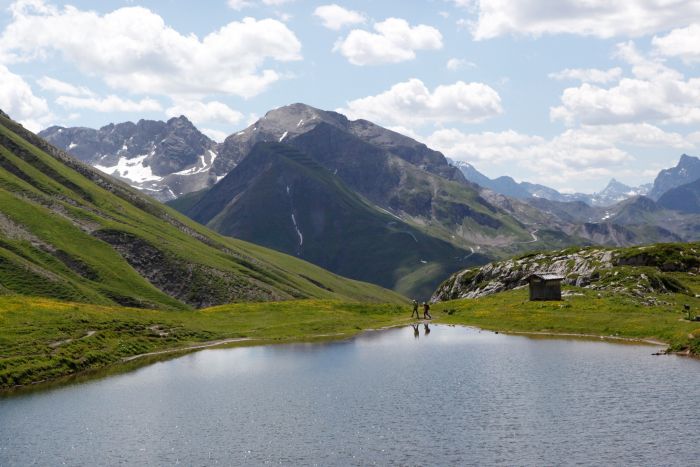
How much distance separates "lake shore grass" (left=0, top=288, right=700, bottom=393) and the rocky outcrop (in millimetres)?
4424

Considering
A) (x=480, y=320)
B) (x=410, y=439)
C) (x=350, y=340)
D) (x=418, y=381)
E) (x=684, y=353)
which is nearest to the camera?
(x=410, y=439)

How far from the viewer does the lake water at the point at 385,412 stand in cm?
4512

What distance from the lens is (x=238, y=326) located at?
11644 centimetres

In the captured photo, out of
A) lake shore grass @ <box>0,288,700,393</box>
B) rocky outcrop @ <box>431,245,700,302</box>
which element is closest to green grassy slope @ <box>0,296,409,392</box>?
lake shore grass @ <box>0,288,700,393</box>

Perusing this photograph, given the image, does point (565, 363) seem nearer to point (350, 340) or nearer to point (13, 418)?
point (350, 340)

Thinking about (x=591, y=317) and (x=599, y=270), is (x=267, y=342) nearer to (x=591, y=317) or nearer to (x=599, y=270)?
(x=591, y=317)

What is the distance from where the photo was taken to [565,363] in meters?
71.1

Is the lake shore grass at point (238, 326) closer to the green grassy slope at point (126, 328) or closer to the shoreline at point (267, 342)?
the green grassy slope at point (126, 328)

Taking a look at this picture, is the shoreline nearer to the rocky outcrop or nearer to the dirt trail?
the dirt trail

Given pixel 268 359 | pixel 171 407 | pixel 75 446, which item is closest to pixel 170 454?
pixel 75 446

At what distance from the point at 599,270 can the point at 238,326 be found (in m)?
62.3

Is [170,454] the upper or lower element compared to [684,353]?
lower

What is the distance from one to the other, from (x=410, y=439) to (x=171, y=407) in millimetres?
→ 24654

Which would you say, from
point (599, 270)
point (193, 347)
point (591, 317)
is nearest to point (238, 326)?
point (193, 347)
